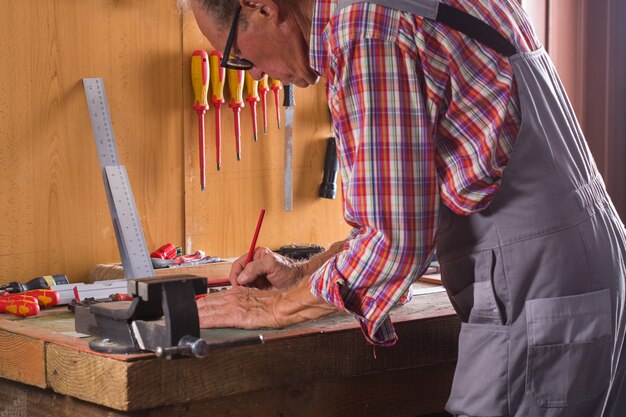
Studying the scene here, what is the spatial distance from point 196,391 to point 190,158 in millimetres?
1181

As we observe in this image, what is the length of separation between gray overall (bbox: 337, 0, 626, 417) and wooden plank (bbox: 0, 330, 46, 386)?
27.7 inches

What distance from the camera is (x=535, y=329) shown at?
136 cm

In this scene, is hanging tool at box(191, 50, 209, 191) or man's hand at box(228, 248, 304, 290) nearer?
man's hand at box(228, 248, 304, 290)

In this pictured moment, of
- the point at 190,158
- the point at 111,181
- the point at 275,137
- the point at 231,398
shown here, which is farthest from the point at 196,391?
the point at 275,137

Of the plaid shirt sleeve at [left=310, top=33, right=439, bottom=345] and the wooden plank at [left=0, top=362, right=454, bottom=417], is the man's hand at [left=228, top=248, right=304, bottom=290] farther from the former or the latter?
the plaid shirt sleeve at [left=310, top=33, right=439, bottom=345]

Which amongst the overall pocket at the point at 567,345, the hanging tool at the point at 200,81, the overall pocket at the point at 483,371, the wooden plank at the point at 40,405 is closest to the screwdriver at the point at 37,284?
the wooden plank at the point at 40,405

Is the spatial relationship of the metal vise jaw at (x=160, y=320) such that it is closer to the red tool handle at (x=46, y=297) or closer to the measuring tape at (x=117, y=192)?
the red tool handle at (x=46, y=297)

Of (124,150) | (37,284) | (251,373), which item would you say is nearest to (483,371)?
(251,373)

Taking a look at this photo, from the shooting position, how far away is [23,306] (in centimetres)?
177

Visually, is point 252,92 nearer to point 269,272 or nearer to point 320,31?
point 269,272

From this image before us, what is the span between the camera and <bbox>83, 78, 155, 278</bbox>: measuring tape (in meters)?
2.19

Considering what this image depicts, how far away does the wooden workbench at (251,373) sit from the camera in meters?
1.37

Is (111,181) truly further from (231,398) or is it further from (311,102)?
(231,398)

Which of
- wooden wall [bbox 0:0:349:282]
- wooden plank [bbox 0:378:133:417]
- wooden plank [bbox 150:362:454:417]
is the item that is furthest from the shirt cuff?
wooden wall [bbox 0:0:349:282]
